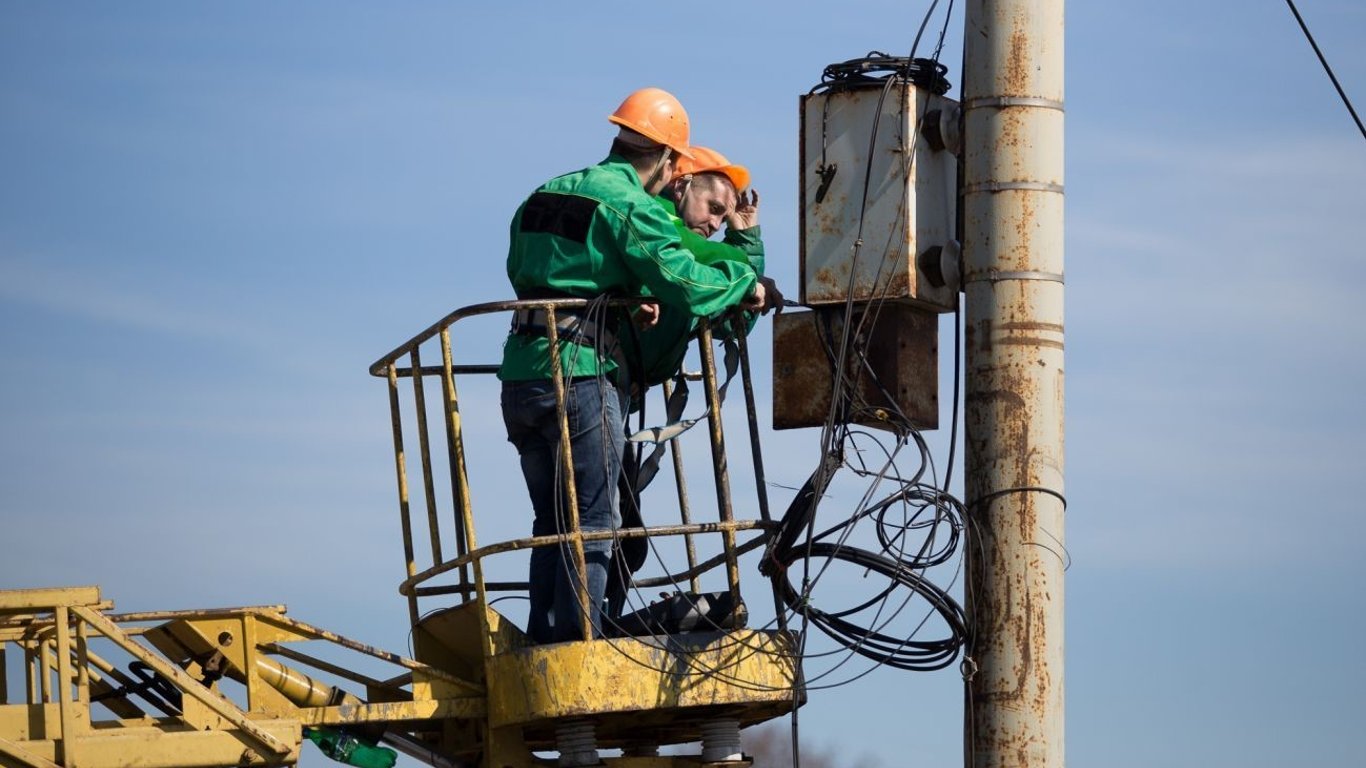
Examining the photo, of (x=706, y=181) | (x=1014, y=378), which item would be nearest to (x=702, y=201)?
(x=706, y=181)

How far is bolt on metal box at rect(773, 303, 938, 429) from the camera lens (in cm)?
830

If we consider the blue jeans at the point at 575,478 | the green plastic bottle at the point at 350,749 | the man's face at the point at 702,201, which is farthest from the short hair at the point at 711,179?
the green plastic bottle at the point at 350,749

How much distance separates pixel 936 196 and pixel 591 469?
1.87 m

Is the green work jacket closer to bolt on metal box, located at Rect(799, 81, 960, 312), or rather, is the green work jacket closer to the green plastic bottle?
bolt on metal box, located at Rect(799, 81, 960, 312)

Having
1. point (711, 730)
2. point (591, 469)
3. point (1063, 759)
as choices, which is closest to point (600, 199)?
point (591, 469)

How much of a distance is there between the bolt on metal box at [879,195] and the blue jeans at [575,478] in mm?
1039

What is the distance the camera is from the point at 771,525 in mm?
8281

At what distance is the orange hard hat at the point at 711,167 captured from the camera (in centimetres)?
906

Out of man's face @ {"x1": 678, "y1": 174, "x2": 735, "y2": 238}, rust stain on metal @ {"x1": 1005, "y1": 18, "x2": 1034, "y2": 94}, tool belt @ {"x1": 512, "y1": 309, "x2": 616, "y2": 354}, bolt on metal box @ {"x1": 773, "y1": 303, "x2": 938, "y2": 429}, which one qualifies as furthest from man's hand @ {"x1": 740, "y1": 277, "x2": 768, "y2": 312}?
rust stain on metal @ {"x1": 1005, "y1": 18, "x2": 1034, "y2": 94}

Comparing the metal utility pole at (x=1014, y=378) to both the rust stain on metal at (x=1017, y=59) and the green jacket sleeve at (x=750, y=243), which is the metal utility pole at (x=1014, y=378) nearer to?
the rust stain on metal at (x=1017, y=59)

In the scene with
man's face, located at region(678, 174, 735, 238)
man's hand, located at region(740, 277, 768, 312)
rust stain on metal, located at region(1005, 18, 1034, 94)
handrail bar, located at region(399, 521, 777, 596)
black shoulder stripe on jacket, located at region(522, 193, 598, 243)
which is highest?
rust stain on metal, located at region(1005, 18, 1034, 94)

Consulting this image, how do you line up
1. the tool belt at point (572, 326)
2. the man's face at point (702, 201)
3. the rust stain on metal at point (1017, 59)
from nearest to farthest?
the rust stain on metal at point (1017, 59), the tool belt at point (572, 326), the man's face at point (702, 201)

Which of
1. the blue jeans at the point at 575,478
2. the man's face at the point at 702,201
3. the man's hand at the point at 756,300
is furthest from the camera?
the man's face at the point at 702,201

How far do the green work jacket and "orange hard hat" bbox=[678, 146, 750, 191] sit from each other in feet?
2.19
